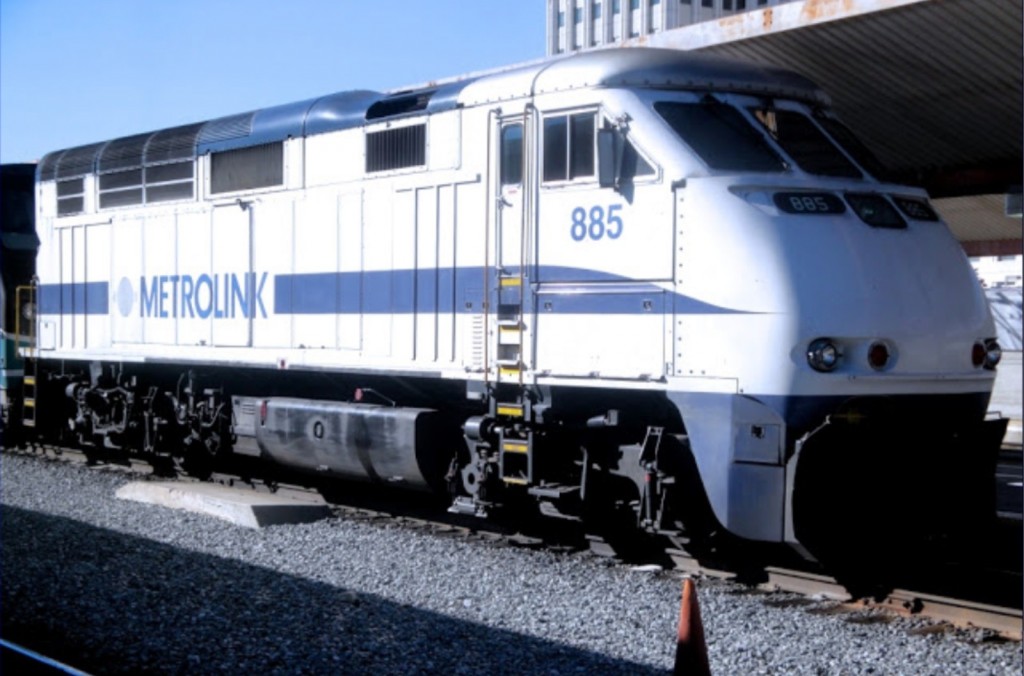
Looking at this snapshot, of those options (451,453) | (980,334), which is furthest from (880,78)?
(451,453)

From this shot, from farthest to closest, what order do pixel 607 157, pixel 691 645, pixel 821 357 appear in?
pixel 607 157, pixel 821 357, pixel 691 645

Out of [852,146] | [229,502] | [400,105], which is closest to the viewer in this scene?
[852,146]

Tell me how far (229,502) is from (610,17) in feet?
65.2

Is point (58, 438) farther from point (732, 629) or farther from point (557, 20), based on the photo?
point (557, 20)

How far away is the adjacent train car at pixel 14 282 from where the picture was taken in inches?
685

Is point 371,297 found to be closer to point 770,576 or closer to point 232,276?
point 232,276

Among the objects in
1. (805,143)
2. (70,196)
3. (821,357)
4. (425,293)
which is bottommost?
(821,357)

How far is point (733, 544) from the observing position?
958 cm

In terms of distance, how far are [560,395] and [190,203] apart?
18.7ft

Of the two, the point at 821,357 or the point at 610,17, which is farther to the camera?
the point at 610,17

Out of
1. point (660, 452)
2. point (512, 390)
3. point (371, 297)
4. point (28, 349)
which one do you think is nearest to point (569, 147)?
point (512, 390)

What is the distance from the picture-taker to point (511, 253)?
10.0 meters

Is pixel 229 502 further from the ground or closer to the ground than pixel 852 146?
closer to the ground

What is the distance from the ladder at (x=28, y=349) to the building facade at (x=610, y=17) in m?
8.20
